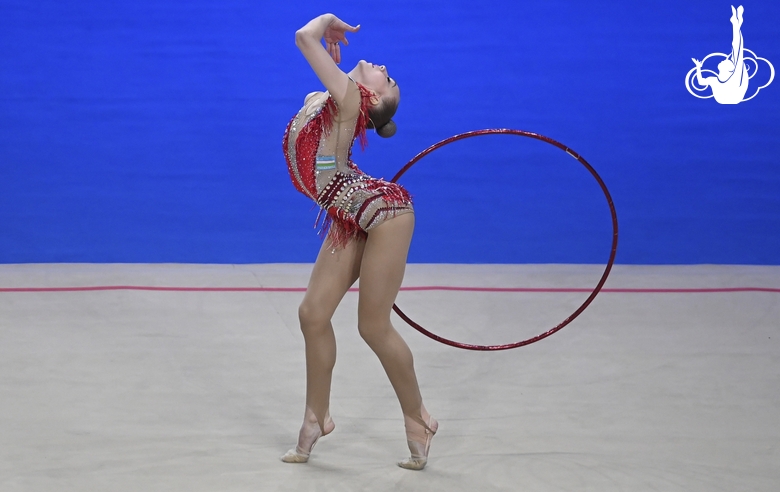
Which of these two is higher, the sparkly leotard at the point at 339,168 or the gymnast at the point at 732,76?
the gymnast at the point at 732,76

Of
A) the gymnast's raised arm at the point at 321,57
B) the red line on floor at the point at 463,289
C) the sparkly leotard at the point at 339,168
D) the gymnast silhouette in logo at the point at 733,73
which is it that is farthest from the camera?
the gymnast silhouette in logo at the point at 733,73

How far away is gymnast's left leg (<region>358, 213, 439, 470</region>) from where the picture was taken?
2.74 metres

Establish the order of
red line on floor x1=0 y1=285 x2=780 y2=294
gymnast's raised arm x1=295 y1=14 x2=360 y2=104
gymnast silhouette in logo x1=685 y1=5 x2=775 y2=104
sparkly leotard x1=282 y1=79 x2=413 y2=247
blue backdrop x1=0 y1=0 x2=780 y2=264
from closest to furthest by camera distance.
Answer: gymnast's raised arm x1=295 y1=14 x2=360 y2=104
sparkly leotard x1=282 y1=79 x2=413 y2=247
red line on floor x1=0 y1=285 x2=780 y2=294
blue backdrop x1=0 y1=0 x2=780 y2=264
gymnast silhouette in logo x1=685 y1=5 x2=775 y2=104

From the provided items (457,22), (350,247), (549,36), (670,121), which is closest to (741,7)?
(670,121)

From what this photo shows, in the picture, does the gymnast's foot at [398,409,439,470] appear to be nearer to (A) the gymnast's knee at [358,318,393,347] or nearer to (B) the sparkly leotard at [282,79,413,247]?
(A) the gymnast's knee at [358,318,393,347]

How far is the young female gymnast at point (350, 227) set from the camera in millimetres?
2721

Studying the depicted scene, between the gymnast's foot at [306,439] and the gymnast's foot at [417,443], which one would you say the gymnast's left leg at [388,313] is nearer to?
the gymnast's foot at [417,443]

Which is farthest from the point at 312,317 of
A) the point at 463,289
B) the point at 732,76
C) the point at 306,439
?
the point at 732,76

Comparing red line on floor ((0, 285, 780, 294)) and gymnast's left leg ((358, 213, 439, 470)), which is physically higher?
gymnast's left leg ((358, 213, 439, 470))

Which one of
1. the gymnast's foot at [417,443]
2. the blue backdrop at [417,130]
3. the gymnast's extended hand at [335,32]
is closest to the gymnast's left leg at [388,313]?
the gymnast's foot at [417,443]

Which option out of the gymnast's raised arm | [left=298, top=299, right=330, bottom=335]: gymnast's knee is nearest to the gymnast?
the gymnast's raised arm

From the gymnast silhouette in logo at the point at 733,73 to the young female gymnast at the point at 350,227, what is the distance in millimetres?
3466

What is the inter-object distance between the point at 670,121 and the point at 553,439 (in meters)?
3.18

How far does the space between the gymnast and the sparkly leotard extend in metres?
3.62
